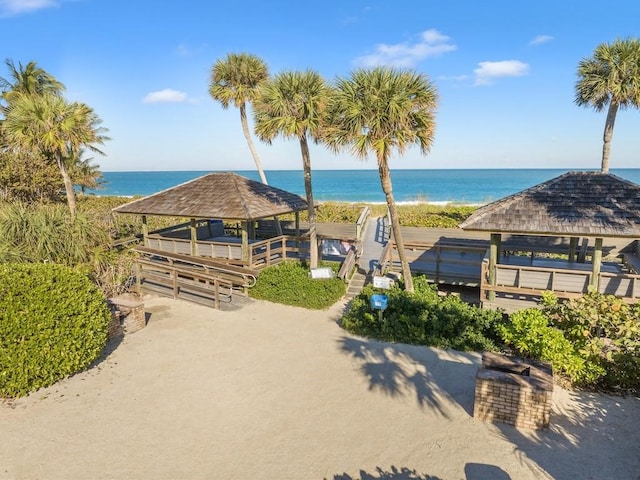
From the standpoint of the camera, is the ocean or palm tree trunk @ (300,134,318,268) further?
the ocean

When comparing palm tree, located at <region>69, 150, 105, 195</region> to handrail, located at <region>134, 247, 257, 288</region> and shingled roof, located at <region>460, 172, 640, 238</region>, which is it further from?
shingled roof, located at <region>460, 172, 640, 238</region>

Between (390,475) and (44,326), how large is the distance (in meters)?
6.76

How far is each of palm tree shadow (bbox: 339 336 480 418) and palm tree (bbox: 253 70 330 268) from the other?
648cm

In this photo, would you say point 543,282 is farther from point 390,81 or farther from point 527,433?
point 390,81

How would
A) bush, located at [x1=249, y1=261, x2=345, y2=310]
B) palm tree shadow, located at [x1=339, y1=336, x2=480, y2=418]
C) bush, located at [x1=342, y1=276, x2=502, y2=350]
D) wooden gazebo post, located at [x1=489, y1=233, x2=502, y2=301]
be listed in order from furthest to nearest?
bush, located at [x1=249, y1=261, x2=345, y2=310], wooden gazebo post, located at [x1=489, y1=233, x2=502, y2=301], bush, located at [x1=342, y1=276, x2=502, y2=350], palm tree shadow, located at [x1=339, y1=336, x2=480, y2=418]

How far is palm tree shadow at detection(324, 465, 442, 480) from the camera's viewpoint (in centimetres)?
561

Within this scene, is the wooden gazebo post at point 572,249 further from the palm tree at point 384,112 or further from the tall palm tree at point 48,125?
the tall palm tree at point 48,125

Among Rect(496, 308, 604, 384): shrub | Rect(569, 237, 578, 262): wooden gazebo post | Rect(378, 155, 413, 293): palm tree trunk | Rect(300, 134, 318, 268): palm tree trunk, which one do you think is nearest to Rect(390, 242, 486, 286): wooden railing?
Rect(378, 155, 413, 293): palm tree trunk

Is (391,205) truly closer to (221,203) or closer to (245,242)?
(245,242)

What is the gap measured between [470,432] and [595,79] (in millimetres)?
19738

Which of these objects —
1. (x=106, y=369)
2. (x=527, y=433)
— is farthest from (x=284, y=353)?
(x=527, y=433)

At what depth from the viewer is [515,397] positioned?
6680mm

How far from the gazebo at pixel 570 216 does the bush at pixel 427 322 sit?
1356 millimetres

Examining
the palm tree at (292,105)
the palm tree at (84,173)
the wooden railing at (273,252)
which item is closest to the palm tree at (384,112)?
the palm tree at (292,105)
